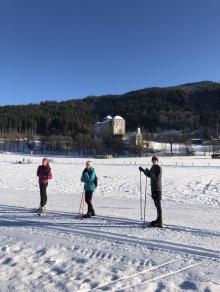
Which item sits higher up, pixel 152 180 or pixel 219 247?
pixel 152 180

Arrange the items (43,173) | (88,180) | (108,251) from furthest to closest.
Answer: (43,173)
(88,180)
(108,251)

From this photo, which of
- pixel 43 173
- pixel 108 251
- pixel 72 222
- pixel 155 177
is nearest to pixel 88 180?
pixel 72 222

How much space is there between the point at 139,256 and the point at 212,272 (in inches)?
64.7

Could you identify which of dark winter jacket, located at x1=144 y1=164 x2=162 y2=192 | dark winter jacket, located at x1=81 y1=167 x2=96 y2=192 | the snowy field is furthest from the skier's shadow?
dark winter jacket, located at x1=144 y1=164 x2=162 y2=192

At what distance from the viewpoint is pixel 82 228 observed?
37.6ft

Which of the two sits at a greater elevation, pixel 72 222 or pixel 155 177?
pixel 155 177

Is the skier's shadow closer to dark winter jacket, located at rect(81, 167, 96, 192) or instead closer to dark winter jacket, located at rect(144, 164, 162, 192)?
dark winter jacket, located at rect(81, 167, 96, 192)

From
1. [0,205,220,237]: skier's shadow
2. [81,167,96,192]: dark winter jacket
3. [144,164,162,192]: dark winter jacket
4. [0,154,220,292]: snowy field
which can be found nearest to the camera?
[0,154,220,292]: snowy field

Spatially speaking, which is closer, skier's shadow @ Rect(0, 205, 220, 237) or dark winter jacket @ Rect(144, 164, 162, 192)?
skier's shadow @ Rect(0, 205, 220, 237)

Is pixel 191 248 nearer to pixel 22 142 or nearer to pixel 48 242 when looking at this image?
pixel 48 242

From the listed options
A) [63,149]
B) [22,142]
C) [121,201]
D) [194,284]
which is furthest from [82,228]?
[22,142]

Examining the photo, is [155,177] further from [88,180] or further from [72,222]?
[72,222]

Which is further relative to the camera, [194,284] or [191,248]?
[191,248]

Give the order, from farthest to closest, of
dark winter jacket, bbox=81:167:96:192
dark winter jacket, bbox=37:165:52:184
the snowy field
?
dark winter jacket, bbox=37:165:52:184 → dark winter jacket, bbox=81:167:96:192 → the snowy field
